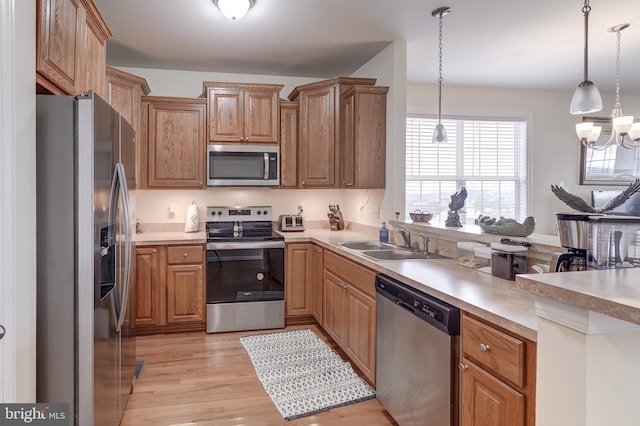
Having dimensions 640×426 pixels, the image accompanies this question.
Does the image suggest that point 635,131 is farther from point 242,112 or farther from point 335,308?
point 242,112

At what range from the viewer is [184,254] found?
12.0ft

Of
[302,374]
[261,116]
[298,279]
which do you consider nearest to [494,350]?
[302,374]

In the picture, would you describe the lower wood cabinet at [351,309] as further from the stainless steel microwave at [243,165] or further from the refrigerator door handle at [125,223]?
the refrigerator door handle at [125,223]

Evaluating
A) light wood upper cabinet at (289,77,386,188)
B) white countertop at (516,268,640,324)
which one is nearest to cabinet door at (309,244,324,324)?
light wood upper cabinet at (289,77,386,188)

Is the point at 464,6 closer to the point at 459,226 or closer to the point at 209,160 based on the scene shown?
the point at 459,226

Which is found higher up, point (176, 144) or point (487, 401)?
point (176, 144)

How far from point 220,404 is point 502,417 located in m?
1.70

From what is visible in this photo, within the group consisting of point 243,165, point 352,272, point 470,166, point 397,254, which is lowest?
point 352,272

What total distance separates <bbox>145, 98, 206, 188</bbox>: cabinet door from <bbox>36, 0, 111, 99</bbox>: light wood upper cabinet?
1364 millimetres

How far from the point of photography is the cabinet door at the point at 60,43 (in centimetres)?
157

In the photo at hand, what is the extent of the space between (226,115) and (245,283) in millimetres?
1637

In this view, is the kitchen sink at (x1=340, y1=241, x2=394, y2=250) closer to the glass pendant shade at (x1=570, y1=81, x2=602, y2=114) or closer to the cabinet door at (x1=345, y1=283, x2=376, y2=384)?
the cabinet door at (x1=345, y1=283, x2=376, y2=384)

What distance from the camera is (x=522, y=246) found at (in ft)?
6.61

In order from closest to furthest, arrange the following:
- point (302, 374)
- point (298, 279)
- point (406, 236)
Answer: point (302, 374) → point (406, 236) → point (298, 279)
